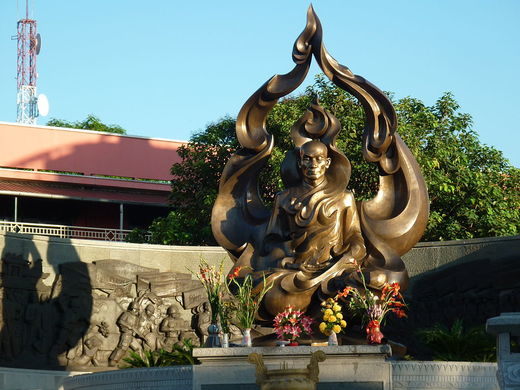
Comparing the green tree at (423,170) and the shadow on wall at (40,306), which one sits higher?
the green tree at (423,170)

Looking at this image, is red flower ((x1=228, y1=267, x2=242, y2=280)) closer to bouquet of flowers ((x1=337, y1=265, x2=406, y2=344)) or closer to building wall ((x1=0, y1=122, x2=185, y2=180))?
bouquet of flowers ((x1=337, y1=265, x2=406, y2=344))

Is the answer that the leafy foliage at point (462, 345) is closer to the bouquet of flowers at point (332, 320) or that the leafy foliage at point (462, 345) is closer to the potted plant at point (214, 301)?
the bouquet of flowers at point (332, 320)

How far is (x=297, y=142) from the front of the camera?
15031mm

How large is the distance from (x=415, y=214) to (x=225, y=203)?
98.7 inches

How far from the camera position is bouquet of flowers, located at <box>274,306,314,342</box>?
13078 mm

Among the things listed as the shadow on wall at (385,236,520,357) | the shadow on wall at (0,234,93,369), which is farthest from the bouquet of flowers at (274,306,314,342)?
the shadow on wall at (0,234,93,369)

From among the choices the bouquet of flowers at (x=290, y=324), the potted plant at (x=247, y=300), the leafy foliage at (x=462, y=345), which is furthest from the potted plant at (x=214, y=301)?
the leafy foliage at (x=462, y=345)

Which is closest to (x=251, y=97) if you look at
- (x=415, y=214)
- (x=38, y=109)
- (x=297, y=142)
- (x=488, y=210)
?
(x=297, y=142)

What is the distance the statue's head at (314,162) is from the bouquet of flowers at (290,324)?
6.59ft

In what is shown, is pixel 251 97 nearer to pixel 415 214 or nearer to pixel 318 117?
pixel 318 117

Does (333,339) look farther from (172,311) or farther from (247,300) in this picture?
(172,311)

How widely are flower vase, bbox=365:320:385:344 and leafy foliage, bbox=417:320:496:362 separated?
222 centimetres

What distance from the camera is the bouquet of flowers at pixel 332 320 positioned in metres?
13.1

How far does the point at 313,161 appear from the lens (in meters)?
14.6
